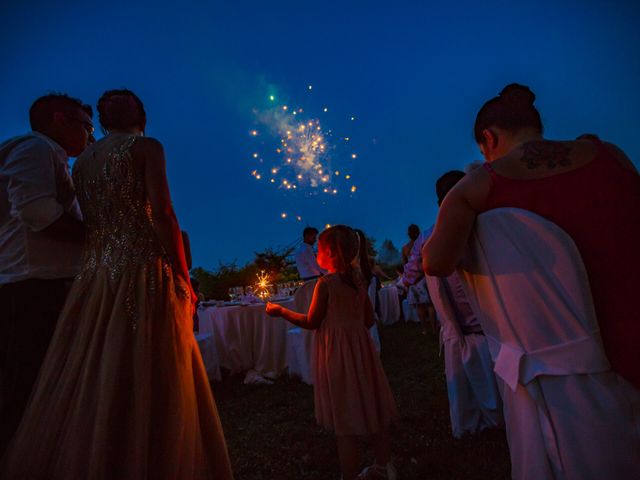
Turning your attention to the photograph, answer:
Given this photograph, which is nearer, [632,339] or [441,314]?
[632,339]

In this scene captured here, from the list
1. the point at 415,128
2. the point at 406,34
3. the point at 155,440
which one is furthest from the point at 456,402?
the point at 415,128

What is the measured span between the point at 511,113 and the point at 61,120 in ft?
7.12

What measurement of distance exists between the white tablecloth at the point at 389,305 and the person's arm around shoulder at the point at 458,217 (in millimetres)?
10351

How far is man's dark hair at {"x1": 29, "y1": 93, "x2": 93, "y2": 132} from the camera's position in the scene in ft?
5.94

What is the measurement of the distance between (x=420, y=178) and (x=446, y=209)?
4288 inches

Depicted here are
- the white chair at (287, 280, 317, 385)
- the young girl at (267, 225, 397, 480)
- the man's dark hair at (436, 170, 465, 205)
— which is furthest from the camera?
the white chair at (287, 280, 317, 385)

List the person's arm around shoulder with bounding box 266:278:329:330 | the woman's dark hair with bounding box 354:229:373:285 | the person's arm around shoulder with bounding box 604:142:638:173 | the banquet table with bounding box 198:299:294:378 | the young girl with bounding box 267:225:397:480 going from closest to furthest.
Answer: the person's arm around shoulder with bounding box 604:142:638:173
the young girl with bounding box 267:225:397:480
the person's arm around shoulder with bounding box 266:278:329:330
the woman's dark hair with bounding box 354:229:373:285
the banquet table with bounding box 198:299:294:378

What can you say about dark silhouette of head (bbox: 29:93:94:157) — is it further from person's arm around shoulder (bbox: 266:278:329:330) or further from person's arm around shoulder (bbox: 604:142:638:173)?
person's arm around shoulder (bbox: 604:142:638:173)

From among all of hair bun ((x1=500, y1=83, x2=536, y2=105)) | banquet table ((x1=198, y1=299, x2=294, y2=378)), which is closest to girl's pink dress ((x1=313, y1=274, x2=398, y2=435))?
hair bun ((x1=500, y1=83, x2=536, y2=105))

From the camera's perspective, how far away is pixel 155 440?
1323 mm

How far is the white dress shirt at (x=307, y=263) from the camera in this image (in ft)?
19.4

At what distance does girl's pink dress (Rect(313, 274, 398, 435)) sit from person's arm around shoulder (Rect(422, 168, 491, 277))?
1271 mm

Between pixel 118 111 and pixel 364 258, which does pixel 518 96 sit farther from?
pixel 364 258

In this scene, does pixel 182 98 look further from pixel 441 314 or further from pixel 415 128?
pixel 441 314
